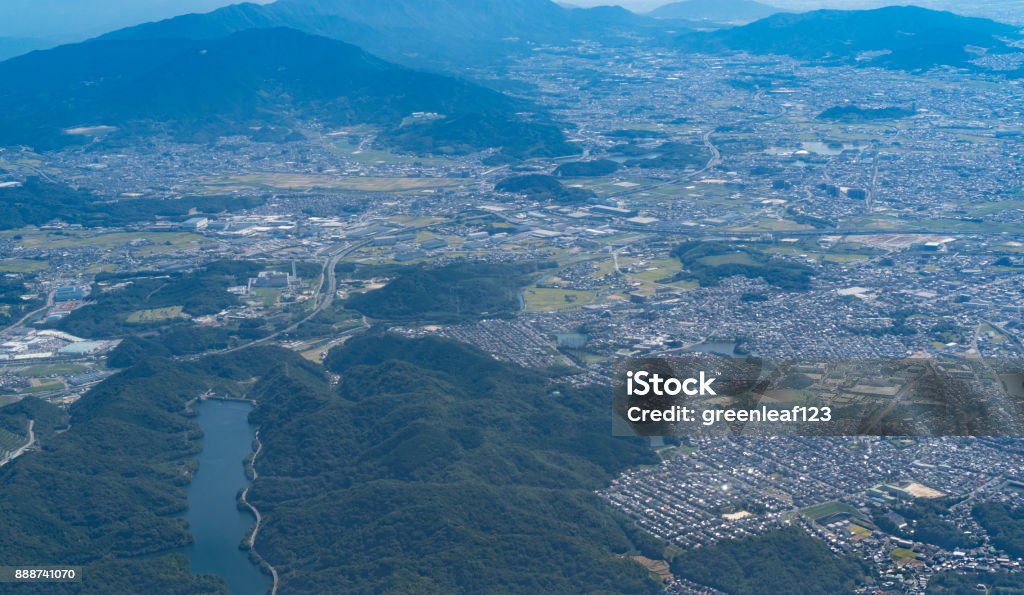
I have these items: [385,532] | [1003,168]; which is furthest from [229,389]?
[1003,168]

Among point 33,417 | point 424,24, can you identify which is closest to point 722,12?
point 424,24

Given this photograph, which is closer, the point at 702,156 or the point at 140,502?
the point at 140,502

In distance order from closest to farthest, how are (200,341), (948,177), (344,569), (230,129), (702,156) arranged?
(344,569)
(200,341)
(948,177)
(702,156)
(230,129)

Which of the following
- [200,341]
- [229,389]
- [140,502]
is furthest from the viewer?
[200,341]

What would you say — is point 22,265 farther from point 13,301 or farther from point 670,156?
point 670,156

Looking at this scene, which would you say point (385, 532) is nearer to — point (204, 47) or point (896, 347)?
point (896, 347)

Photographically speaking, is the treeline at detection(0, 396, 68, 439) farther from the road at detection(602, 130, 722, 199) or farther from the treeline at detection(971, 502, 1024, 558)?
the road at detection(602, 130, 722, 199)
